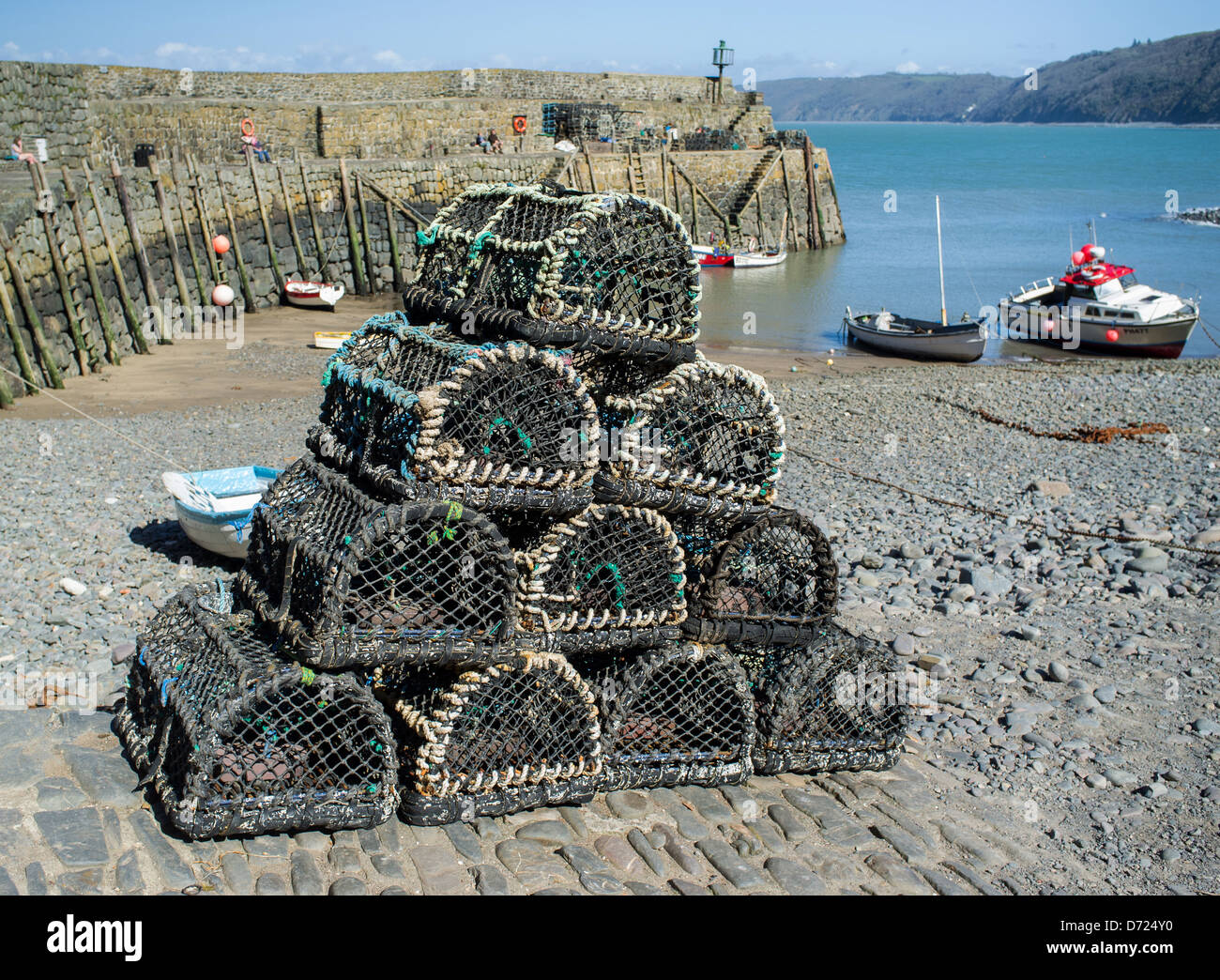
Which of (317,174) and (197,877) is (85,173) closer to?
(317,174)

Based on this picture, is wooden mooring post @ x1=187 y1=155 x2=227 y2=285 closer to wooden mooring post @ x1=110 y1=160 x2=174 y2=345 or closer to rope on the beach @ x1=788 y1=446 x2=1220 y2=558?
wooden mooring post @ x1=110 y1=160 x2=174 y2=345

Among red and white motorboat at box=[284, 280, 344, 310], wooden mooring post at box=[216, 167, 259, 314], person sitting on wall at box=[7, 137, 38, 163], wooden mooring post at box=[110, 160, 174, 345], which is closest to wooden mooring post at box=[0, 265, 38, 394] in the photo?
wooden mooring post at box=[110, 160, 174, 345]

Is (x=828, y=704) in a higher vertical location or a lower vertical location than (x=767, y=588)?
lower

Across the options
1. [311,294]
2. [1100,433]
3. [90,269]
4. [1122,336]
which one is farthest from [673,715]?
[1122,336]

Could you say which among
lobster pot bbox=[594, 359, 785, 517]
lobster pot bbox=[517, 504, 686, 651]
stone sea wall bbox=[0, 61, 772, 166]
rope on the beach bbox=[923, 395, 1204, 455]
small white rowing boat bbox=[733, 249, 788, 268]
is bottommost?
rope on the beach bbox=[923, 395, 1204, 455]

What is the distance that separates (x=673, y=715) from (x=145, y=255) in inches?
624

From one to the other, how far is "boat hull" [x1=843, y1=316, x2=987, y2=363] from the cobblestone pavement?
16.9 metres

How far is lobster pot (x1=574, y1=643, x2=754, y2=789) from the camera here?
4266 mm

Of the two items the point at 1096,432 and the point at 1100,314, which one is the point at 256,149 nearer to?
the point at 1100,314

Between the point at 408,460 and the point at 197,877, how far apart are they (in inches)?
60.0

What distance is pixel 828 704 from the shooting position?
464 cm

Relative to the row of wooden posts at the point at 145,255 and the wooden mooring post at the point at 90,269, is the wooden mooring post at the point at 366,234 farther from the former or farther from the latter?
the wooden mooring post at the point at 90,269

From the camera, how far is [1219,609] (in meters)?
6.92
